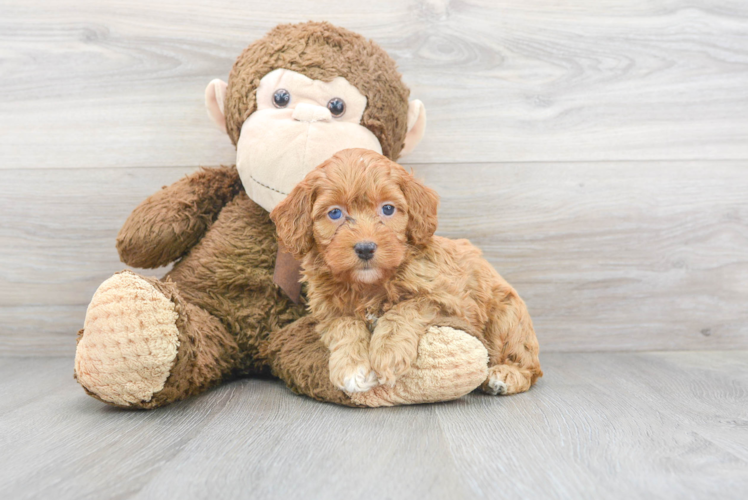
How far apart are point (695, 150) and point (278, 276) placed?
115cm

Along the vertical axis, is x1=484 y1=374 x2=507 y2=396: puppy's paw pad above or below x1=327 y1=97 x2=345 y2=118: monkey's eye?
below

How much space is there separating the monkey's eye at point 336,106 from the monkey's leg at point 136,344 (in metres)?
0.45

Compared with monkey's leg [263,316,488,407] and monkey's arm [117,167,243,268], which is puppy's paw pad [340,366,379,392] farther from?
monkey's arm [117,167,243,268]

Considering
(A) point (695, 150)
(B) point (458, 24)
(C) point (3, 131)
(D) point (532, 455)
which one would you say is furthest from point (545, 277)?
(C) point (3, 131)

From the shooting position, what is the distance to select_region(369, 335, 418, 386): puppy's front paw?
0.88m

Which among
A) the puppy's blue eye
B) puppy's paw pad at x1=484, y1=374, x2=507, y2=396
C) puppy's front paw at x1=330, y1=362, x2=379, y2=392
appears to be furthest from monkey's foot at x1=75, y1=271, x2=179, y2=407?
puppy's paw pad at x1=484, y1=374, x2=507, y2=396

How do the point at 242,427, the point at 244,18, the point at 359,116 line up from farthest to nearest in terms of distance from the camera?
the point at 244,18 → the point at 359,116 → the point at 242,427

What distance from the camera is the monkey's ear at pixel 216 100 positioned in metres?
1.22

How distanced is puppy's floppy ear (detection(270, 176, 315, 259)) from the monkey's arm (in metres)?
0.33

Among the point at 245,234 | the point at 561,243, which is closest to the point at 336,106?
the point at 245,234

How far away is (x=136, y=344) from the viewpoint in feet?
2.89

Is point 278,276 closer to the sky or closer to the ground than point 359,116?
closer to the ground

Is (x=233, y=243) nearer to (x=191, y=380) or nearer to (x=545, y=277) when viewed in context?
(x=191, y=380)

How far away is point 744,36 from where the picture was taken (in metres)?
1.48
